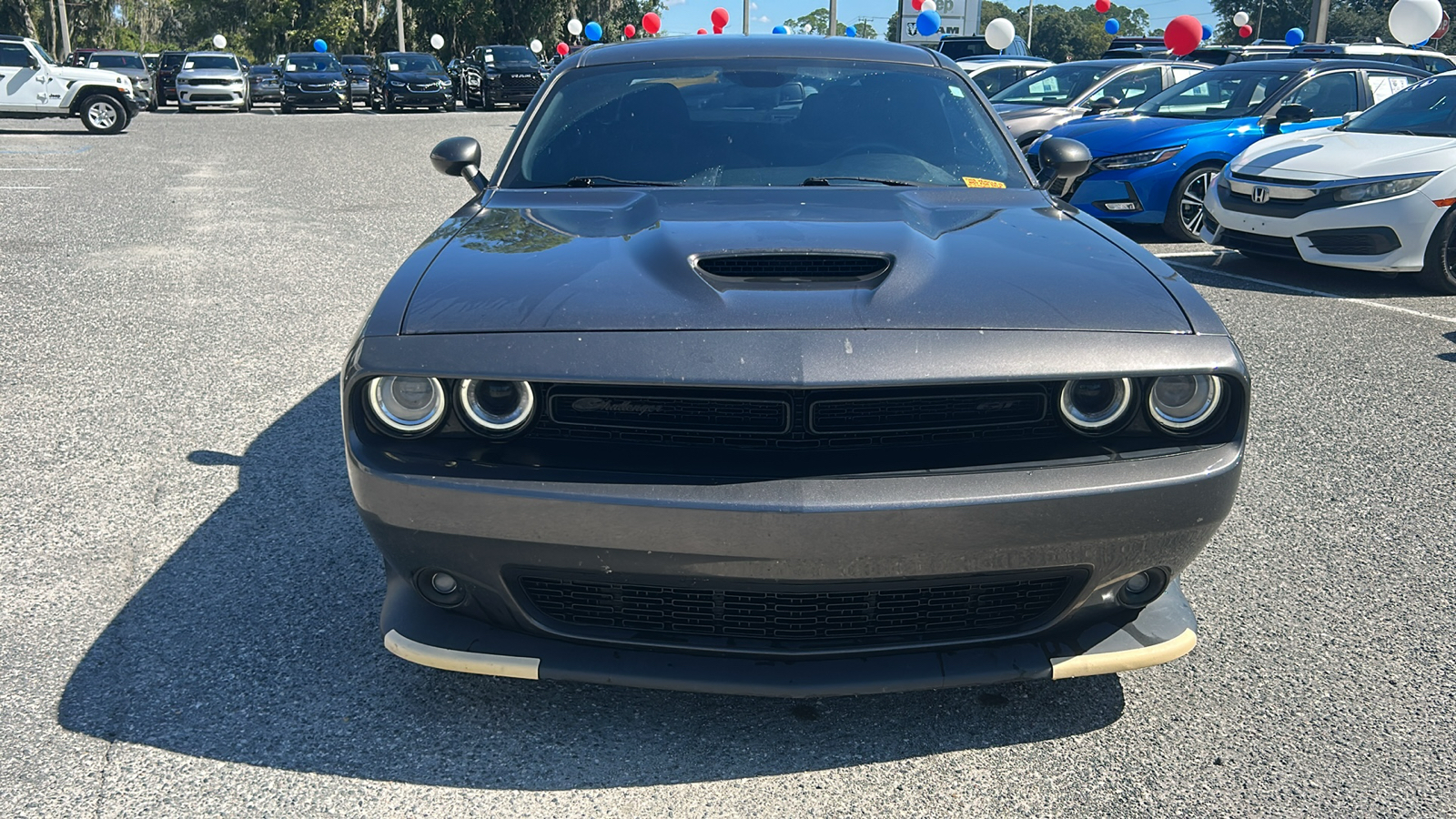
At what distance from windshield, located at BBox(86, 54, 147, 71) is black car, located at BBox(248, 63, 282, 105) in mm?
2601

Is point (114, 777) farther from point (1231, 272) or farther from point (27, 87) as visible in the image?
point (27, 87)

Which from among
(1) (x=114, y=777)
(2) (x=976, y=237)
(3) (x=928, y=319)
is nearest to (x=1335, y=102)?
(2) (x=976, y=237)

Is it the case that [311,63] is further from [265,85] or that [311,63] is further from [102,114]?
[102,114]

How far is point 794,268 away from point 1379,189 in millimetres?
6139

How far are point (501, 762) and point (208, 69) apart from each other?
27327mm

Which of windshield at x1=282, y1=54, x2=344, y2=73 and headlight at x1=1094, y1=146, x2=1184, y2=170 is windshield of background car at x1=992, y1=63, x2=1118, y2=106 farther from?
windshield at x1=282, y1=54, x2=344, y2=73

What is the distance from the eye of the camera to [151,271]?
24.9 feet

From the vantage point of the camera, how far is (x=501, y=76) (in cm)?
2870

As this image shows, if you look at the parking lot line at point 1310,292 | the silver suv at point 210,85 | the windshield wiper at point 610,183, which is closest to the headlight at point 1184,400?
the windshield wiper at point 610,183

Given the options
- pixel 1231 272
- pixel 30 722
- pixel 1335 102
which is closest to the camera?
pixel 30 722

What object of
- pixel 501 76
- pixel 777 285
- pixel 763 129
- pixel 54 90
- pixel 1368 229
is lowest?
pixel 501 76

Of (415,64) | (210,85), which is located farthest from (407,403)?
(415,64)

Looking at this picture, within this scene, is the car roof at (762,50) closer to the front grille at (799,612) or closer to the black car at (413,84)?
the front grille at (799,612)

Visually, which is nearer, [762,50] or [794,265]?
[794,265]
